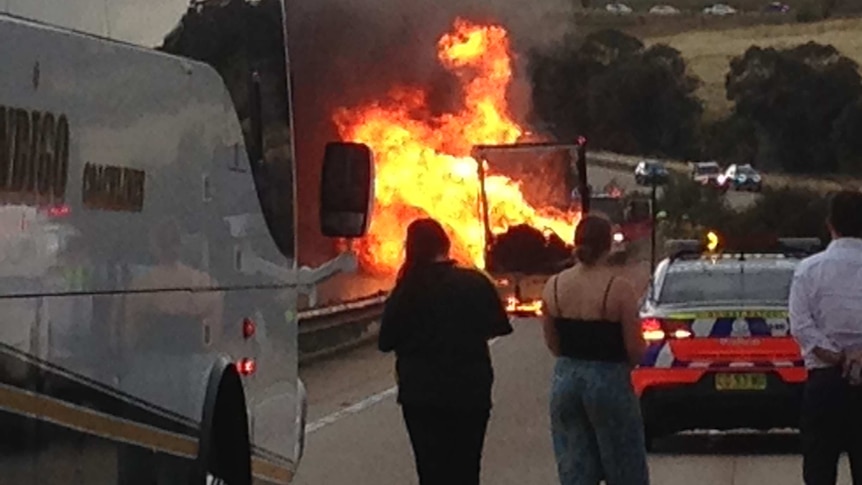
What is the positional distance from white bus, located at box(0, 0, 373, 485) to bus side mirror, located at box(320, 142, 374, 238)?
0.03ft

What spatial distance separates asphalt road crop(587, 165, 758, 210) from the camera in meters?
84.0

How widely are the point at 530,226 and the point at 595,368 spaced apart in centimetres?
2726

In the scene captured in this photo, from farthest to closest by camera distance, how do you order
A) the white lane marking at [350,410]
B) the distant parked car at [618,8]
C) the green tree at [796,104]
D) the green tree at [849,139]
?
the distant parked car at [618,8] → the green tree at [796,104] → the green tree at [849,139] → the white lane marking at [350,410]

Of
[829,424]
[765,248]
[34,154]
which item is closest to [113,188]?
[34,154]

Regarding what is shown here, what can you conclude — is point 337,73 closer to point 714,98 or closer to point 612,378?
point 612,378

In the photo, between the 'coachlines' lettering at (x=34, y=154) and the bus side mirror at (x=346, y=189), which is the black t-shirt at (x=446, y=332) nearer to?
the bus side mirror at (x=346, y=189)

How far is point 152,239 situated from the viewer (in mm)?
8641

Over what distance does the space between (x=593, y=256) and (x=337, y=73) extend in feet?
122

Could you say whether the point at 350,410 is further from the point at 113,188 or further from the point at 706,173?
the point at 706,173

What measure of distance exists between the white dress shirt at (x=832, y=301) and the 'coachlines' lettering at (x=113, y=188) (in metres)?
3.44

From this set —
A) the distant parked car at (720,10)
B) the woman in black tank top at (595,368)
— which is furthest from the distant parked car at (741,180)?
the woman in black tank top at (595,368)

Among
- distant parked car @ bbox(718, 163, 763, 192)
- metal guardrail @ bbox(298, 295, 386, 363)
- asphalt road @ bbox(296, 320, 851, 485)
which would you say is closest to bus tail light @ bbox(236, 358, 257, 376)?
asphalt road @ bbox(296, 320, 851, 485)

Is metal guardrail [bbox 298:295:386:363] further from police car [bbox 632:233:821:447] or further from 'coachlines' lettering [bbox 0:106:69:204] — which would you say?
'coachlines' lettering [bbox 0:106:69:204]

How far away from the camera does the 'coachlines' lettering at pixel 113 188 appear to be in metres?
7.71
